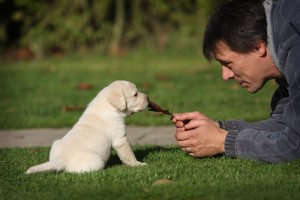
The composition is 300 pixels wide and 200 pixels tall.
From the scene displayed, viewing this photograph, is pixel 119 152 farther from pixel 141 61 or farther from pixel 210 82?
pixel 141 61

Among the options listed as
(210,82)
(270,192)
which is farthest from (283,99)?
(210,82)

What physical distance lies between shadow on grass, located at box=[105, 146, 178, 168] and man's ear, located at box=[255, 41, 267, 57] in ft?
4.69

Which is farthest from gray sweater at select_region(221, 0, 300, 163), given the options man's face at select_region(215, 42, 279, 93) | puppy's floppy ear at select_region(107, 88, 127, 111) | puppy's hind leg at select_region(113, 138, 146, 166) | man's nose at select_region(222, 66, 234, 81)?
puppy's floppy ear at select_region(107, 88, 127, 111)

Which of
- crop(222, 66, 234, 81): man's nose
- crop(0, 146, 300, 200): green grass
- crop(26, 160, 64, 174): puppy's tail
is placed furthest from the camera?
crop(222, 66, 234, 81): man's nose

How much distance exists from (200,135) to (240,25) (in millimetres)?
949

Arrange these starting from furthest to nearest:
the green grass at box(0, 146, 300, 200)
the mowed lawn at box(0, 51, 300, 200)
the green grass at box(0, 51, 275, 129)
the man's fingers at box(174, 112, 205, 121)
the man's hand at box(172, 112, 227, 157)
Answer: the green grass at box(0, 51, 275, 129) < the man's fingers at box(174, 112, 205, 121) < the man's hand at box(172, 112, 227, 157) < the mowed lawn at box(0, 51, 300, 200) < the green grass at box(0, 146, 300, 200)

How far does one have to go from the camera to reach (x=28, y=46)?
1816 cm

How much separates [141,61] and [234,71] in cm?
1089

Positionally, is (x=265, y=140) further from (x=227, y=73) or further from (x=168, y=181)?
(x=168, y=181)

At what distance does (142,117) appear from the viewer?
8055mm

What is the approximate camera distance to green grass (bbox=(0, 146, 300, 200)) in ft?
13.0

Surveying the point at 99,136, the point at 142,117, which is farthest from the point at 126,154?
the point at 142,117

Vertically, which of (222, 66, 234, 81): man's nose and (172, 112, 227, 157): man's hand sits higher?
(222, 66, 234, 81): man's nose

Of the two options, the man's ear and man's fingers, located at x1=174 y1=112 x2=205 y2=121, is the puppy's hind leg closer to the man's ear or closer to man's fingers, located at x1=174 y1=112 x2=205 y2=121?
A: man's fingers, located at x1=174 y1=112 x2=205 y2=121
